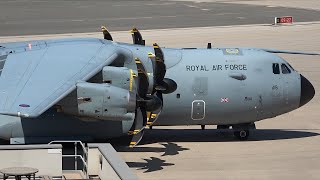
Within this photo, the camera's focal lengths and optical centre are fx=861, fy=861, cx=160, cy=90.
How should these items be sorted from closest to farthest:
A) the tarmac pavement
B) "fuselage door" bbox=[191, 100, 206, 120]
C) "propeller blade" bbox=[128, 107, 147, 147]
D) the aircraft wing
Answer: the aircraft wing → the tarmac pavement → "propeller blade" bbox=[128, 107, 147, 147] → "fuselage door" bbox=[191, 100, 206, 120]

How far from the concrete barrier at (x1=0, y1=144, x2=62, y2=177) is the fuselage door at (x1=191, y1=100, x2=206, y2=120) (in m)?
13.5

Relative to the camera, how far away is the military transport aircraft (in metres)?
30.7

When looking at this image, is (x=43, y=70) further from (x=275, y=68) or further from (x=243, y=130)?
(x=275, y=68)

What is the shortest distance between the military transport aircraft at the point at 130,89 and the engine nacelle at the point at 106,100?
36mm

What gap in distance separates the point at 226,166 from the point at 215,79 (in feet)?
14.6

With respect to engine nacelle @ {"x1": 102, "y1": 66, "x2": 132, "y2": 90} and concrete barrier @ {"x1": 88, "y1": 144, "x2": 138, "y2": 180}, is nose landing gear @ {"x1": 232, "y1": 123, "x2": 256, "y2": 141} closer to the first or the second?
engine nacelle @ {"x1": 102, "y1": 66, "x2": 132, "y2": 90}

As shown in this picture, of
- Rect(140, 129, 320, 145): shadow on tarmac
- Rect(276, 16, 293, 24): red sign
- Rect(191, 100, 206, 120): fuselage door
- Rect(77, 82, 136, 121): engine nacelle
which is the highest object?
Rect(77, 82, 136, 121): engine nacelle

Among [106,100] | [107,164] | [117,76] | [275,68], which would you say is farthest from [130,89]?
[107,164]

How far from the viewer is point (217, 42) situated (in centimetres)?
6450

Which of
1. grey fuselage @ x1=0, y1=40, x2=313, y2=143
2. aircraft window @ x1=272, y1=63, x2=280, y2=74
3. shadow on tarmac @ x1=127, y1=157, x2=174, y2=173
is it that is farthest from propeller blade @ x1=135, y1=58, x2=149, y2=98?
aircraft window @ x1=272, y1=63, x2=280, y2=74

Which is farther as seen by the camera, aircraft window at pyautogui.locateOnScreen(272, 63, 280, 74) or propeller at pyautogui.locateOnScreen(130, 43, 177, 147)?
aircraft window at pyautogui.locateOnScreen(272, 63, 280, 74)

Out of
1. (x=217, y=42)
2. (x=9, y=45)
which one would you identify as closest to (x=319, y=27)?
(x=217, y=42)

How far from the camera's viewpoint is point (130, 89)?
31.4 metres

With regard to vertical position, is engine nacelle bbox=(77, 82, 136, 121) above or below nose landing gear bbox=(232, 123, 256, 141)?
above
